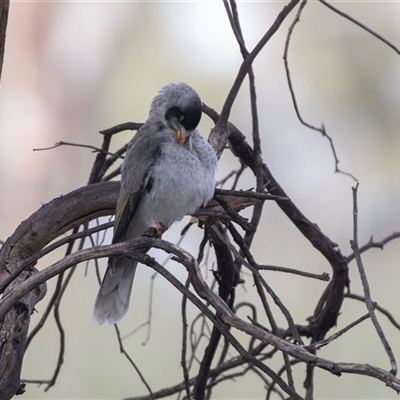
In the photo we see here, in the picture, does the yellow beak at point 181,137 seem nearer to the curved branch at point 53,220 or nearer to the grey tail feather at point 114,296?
the curved branch at point 53,220

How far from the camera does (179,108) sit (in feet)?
9.92

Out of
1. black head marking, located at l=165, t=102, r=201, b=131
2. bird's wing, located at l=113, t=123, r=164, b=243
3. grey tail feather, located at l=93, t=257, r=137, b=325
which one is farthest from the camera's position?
grey tail feather, located at l=93, t=257, r=137, b=325

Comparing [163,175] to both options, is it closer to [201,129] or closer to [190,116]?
[190,116]

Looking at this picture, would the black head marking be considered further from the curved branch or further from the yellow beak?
the curved branch

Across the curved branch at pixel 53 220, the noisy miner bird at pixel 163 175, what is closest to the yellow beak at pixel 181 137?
the noisy miner bird at pixel 163 175

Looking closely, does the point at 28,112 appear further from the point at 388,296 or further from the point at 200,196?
the point at 388,296

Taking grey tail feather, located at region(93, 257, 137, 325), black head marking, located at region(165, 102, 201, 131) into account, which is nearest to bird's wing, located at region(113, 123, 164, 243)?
black head marking, located at region(165, 102, 201, 131)

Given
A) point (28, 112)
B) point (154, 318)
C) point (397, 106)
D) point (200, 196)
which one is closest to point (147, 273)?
point (154, 318)

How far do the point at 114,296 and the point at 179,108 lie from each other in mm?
1039

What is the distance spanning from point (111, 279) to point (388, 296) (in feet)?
7.63

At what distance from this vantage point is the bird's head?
2961mm

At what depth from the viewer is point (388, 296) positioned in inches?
179

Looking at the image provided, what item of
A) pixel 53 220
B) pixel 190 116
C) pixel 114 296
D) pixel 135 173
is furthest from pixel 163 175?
pixel 114 296

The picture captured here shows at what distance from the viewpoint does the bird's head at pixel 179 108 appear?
296 centimetres
